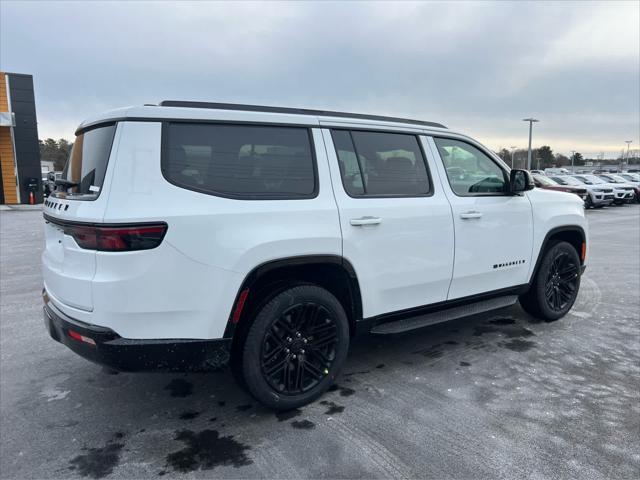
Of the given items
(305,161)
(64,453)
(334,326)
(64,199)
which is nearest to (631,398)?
(334,326)

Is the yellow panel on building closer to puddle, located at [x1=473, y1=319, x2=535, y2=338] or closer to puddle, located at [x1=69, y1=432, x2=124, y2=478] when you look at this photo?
puddle, located at [x1=69, y1=432, x2=124, y2=478]

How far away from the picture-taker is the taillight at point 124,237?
101 inches

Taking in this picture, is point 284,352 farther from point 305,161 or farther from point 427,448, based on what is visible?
point 305,161

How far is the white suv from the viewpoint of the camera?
264cm

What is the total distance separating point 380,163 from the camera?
3.66 meters

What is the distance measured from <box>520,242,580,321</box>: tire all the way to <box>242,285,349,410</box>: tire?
2.52 m

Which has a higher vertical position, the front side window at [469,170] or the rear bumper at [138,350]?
the front side window at [469,170]

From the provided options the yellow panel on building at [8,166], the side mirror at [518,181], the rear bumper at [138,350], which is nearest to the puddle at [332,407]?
the rear bumper at [138,350]

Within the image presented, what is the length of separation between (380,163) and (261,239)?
4.16 ft

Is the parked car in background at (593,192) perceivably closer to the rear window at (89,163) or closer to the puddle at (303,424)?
the puddle at (303,424)

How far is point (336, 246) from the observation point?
3.22 meters

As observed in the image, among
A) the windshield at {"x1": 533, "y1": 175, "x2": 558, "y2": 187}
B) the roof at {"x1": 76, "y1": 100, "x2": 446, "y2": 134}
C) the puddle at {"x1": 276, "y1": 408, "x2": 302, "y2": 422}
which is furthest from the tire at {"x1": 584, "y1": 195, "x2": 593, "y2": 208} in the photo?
the puddle at {"x1": 276, "y1": 408, "x2": 302, "y2": 422}

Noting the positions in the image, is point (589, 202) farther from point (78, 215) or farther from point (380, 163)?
point (78, 215)

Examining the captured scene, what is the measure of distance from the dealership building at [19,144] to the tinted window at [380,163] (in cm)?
2608
